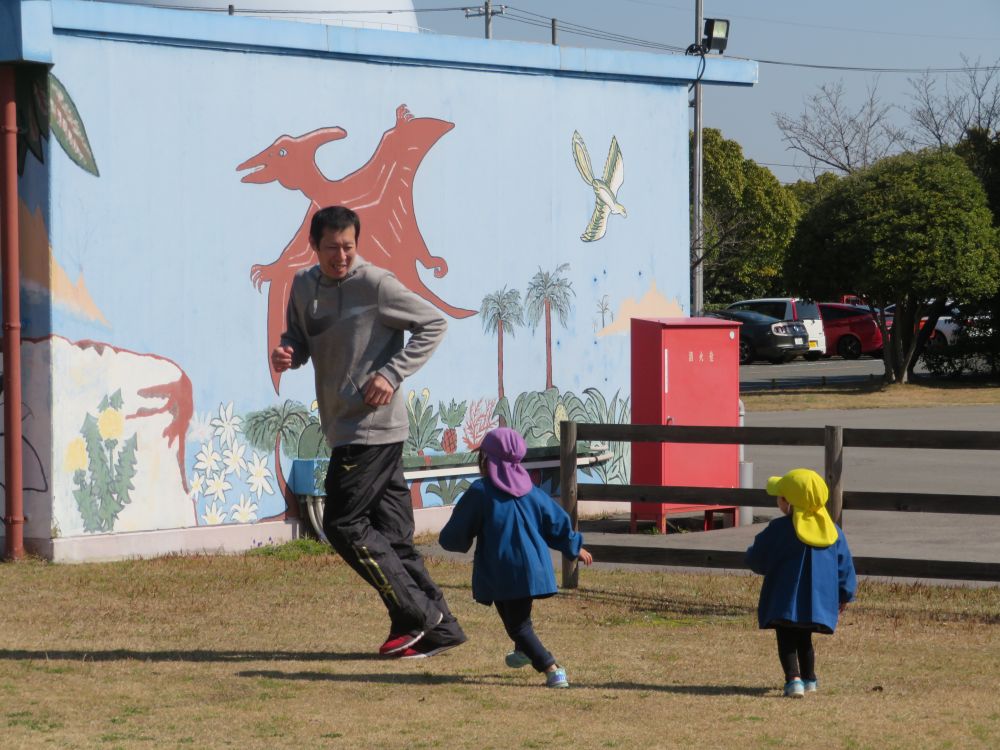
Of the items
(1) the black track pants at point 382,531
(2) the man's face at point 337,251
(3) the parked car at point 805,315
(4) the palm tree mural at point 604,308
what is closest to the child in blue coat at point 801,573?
(1) the black track pants at point 382,531

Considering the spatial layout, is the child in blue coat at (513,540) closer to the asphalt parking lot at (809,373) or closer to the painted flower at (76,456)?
the painted flower at (76,456)

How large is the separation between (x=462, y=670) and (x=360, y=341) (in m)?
1.56

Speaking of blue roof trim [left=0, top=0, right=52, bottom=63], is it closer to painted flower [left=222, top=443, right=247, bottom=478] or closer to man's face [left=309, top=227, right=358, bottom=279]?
painted flower [left=222, top=443, right=247, bottom=478]

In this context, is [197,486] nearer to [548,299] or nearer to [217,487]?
[217,487]

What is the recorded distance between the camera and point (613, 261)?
13.7m

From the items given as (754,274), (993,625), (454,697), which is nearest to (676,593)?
(993,625)

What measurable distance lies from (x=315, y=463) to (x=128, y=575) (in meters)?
2.06

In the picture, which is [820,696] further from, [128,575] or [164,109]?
[164,109]

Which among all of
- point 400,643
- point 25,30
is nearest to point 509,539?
point 400,643

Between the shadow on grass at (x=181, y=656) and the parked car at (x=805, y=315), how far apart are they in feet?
113

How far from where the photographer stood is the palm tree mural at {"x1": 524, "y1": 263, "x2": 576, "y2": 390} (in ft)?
43.1

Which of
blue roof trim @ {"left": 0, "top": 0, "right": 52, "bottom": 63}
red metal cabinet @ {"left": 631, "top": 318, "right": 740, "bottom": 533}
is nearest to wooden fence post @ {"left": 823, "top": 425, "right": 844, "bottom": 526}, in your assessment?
red metal cabinet @ {"left": 631, "top": 318, "right": 740, "bottom": 533}

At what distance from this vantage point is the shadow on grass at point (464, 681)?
6586mm

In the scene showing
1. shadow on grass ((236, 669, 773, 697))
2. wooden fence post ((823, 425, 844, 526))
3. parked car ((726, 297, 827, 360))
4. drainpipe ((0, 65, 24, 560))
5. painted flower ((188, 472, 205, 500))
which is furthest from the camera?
parked car ((726, 297, 827, 360))
